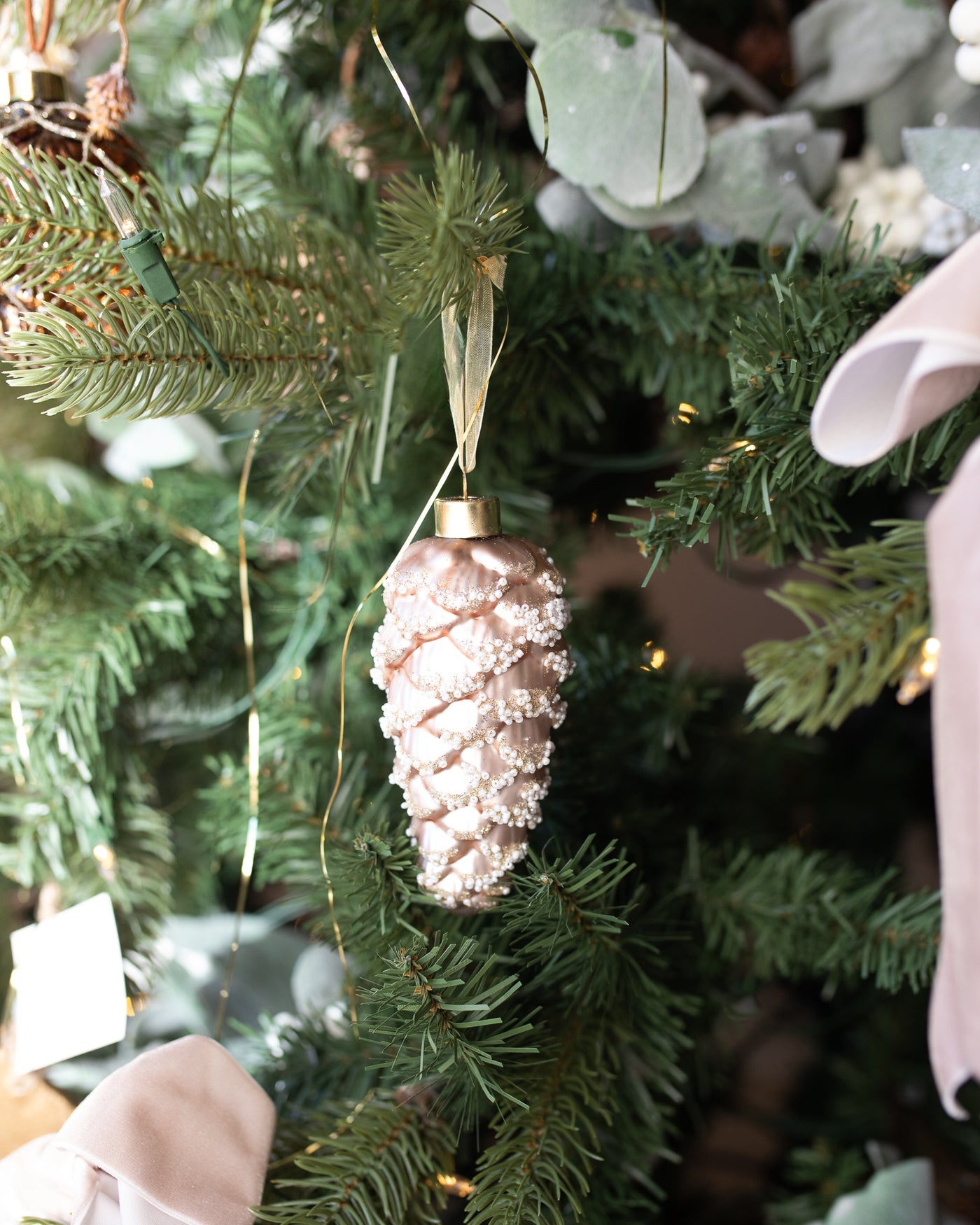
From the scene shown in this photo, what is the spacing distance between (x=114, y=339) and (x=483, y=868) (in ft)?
0.71

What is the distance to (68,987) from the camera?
370mm

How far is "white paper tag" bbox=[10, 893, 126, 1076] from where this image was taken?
36cm

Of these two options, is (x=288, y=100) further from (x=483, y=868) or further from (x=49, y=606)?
(x=483, y=868)

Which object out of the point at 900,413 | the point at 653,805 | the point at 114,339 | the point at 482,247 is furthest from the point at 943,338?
the point at 653,805

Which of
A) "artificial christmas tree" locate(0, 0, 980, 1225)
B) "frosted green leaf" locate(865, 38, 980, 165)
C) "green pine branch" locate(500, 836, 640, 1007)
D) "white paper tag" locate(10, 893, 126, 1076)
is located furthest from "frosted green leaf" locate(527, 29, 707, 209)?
"white paper tag" locate(10, 893, 126, 1076)

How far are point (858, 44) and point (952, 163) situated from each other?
113 mm

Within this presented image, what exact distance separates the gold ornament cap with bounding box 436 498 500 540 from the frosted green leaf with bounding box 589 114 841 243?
0.51 ft

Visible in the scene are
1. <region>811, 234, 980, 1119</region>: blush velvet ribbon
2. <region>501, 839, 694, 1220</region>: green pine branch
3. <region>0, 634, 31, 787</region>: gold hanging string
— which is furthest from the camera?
<region>0, 634, 31, 787</region>: gold hanging string

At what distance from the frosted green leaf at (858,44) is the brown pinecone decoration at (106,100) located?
30 cm

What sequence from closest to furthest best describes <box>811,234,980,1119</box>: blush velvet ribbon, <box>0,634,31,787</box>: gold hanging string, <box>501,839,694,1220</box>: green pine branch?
<box>811,234,980,1119</box>: blush velvet ribbon
<box>501,839,694,1220</box>: green pine branch
<box>0,634,31,787</box>: gold hanging string

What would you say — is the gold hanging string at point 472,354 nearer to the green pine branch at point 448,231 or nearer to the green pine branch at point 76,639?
the green pine branch at point 448,231

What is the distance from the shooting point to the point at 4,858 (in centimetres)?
46

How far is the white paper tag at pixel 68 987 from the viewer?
36cm

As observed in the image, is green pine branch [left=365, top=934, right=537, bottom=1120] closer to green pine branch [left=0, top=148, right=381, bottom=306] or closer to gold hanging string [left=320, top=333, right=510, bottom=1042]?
gold hanging string [left=320, top=333, right=510, bottom=1042]
